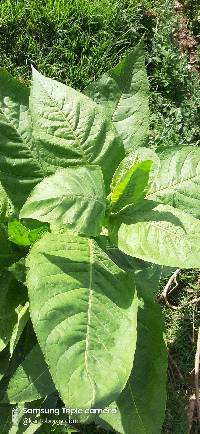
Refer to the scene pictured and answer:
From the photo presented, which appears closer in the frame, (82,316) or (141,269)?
(82,316)

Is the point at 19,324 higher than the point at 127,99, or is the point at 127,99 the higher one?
the point at 127,99

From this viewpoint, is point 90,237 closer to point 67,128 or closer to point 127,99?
point 67,128

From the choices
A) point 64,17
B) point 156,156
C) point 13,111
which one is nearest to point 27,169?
point 13,111

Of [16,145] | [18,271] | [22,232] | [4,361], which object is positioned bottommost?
[4,361]

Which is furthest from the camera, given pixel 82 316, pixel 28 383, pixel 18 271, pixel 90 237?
pixel 28 383

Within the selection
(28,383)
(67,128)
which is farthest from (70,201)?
(28,383)

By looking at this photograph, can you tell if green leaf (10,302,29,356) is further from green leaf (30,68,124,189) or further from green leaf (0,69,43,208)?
green leaf (30,68,124,189)

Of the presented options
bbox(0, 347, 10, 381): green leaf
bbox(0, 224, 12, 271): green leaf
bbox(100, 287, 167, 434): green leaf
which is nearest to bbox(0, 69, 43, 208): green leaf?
bbox(0, 224, 12, 271): green leaf

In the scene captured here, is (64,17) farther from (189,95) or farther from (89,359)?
(89,359)
